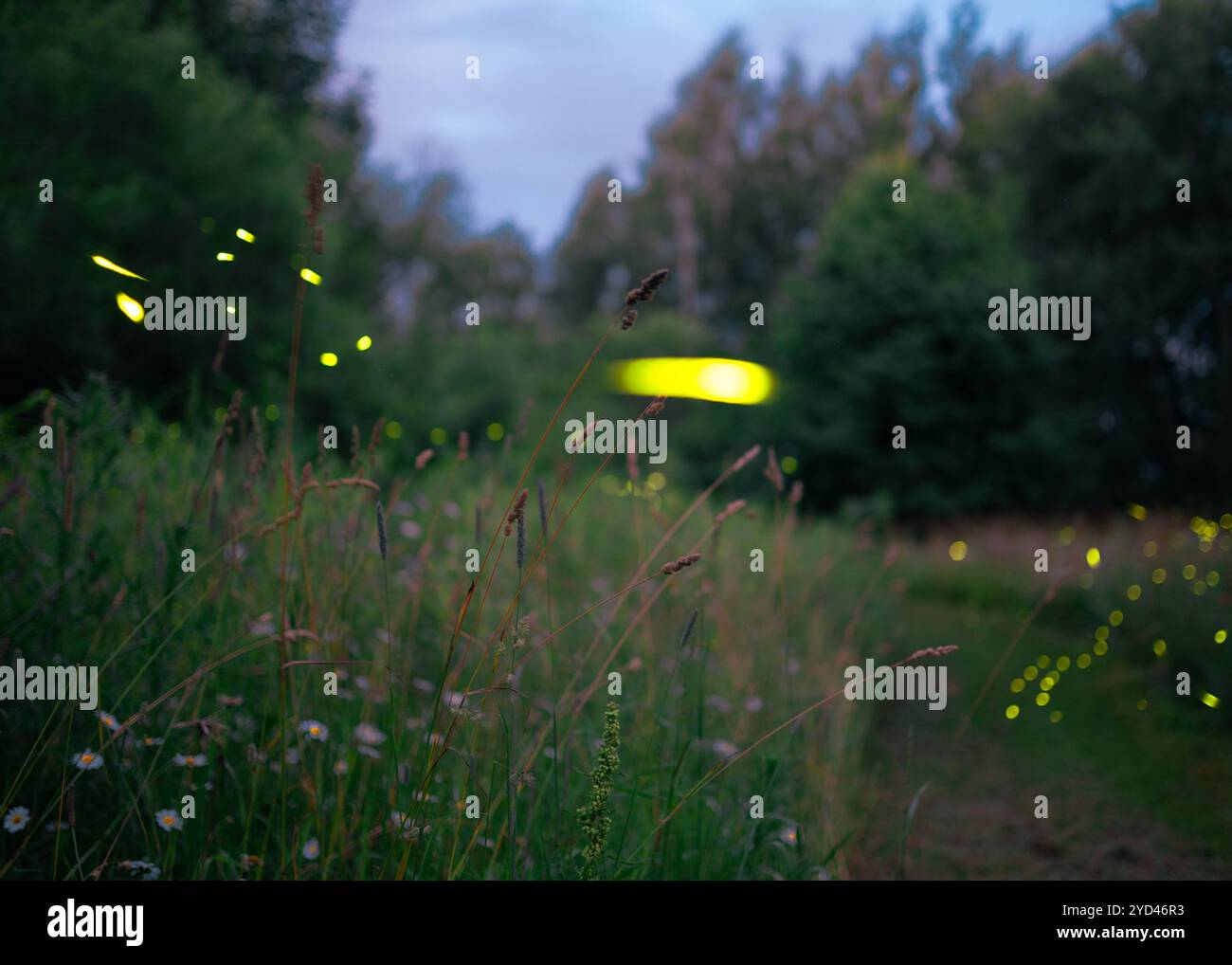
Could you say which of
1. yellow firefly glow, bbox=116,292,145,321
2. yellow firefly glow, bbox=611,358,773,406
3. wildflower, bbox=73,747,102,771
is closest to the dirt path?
wildflower, bbox=73,747,102,771

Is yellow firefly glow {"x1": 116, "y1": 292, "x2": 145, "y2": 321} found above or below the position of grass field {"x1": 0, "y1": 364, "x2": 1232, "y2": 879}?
above

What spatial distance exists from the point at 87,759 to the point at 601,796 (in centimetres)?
122

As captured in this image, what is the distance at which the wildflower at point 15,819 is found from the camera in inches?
74.1

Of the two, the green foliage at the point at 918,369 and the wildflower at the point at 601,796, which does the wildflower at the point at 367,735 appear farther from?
the green foliage at the point at 918,369

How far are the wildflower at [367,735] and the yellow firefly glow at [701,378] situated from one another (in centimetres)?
1401

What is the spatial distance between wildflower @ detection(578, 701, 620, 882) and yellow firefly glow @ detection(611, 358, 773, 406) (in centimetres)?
1450

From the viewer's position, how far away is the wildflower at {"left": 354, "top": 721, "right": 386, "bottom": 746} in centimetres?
222

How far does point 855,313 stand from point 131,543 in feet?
56.1

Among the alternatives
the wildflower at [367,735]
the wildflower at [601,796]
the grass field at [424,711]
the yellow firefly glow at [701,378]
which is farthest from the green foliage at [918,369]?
the wildflower at [601,796]

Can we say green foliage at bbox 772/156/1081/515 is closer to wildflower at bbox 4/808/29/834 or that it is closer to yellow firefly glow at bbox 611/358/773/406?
yellow firefly glow at bbox 611/358/773/406

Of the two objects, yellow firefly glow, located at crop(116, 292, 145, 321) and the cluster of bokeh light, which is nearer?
yellow firefly glow, located at crop(116, 292, 145, 321)

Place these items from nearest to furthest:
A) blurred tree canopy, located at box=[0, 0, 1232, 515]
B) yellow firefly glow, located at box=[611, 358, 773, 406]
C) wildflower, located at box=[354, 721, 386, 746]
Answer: wildflower, located at box=[354, 721, 386, 746]
blurred tree canopy, located at box=[0, 0, 1232, 515]
yellow firefly glow, located at box=[611, 358, 773, 406]
